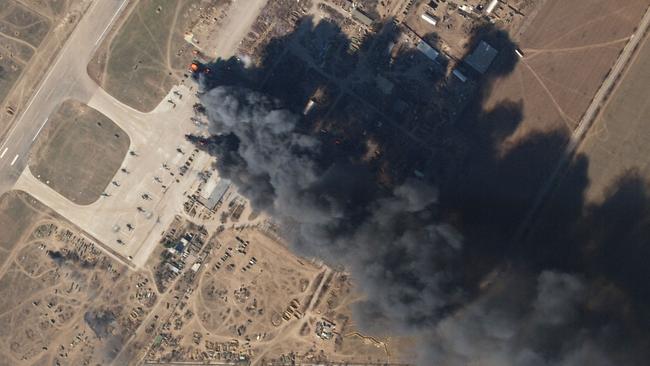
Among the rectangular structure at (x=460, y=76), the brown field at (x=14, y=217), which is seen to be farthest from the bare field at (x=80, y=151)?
the rectangular structure at (x=460, y=76)

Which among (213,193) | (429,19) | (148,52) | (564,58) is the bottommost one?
(213,193)

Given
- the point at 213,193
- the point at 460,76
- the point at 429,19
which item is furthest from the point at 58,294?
the point at 429,19

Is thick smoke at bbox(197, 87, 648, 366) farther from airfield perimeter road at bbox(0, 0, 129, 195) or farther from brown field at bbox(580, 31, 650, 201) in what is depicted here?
airfield perimeter road at bbox(0, 0, 129, 195)

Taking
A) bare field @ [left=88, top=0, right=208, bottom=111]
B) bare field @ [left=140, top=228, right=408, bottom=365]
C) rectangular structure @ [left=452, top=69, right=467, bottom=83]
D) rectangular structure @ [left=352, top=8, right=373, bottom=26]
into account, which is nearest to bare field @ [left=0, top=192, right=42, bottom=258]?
bare field @ [left=88, top=0, right=208, bottom=111]

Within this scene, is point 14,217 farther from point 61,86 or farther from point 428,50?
point 428,50

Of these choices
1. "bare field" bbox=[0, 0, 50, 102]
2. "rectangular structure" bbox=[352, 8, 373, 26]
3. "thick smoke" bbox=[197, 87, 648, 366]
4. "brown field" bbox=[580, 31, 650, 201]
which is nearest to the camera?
"thick smoke" bbox=[197, 87, 648, 366]

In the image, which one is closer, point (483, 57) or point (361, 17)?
point (483, 57)
